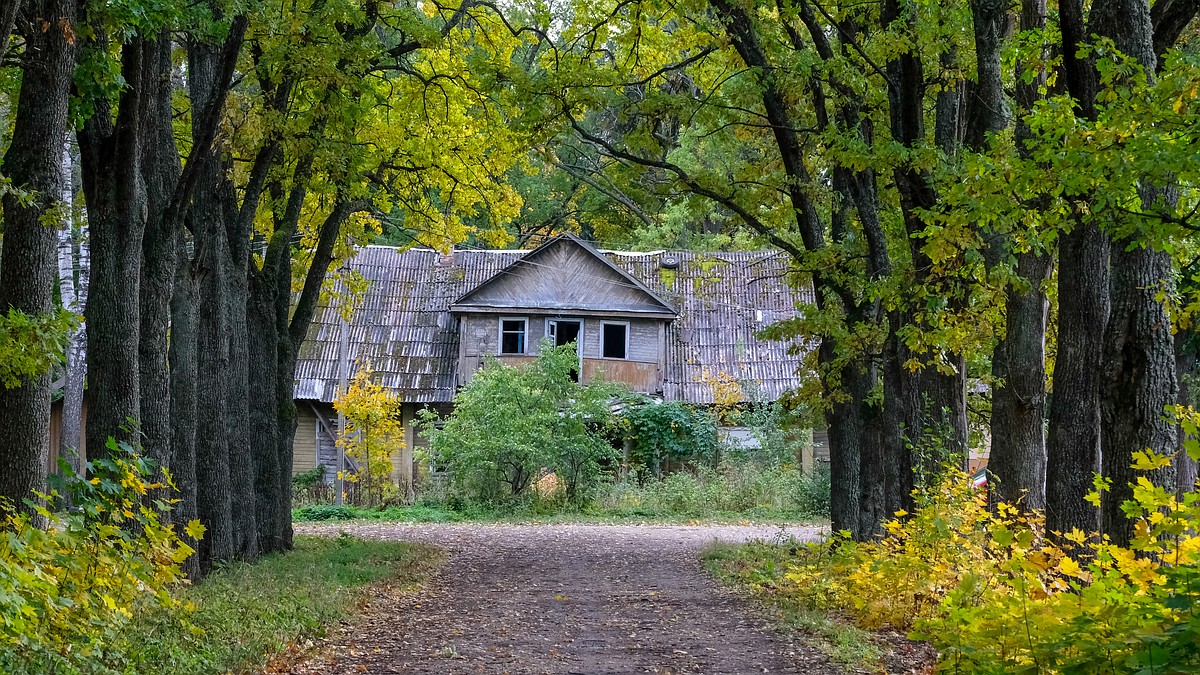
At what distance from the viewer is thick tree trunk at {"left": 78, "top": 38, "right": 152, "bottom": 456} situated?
33.1 ft

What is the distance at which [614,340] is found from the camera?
120 feet

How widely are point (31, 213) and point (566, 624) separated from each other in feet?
19.9

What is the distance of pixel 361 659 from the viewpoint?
9.08 metres

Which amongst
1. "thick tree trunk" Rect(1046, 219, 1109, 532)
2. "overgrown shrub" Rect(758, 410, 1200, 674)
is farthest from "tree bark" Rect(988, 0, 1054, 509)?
"overgrown shrub" Rect(758, 410, 1200, 674)

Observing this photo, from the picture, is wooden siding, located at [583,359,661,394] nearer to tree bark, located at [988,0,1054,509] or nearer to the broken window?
the broken window

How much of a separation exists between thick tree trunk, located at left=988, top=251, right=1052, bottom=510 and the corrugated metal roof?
2274cm

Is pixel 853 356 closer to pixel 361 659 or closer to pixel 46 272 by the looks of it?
pixel 361 659

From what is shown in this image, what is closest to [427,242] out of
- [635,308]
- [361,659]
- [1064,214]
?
[361,659]

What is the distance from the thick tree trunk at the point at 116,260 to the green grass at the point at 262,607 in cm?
189

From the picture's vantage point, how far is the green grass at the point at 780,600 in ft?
29.1

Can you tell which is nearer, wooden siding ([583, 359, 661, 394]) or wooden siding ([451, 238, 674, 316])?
wooden siding ([583, 359, 661, 394])

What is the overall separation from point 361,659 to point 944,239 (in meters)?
5.89

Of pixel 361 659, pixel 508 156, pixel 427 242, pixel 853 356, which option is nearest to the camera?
pixel 361 659

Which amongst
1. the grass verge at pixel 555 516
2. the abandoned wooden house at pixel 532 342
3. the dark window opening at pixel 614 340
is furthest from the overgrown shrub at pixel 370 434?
the dark window opening at pixel 614 340
